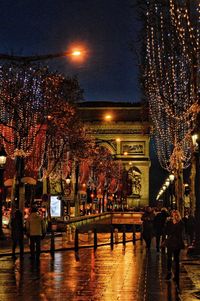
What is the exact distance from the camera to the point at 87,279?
760 inches

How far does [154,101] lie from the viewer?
148 ft

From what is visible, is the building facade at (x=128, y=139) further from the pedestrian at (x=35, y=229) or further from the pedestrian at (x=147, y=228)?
the pedestrian at (x=35, y=229)

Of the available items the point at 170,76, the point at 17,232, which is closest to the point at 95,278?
the point at 17,232

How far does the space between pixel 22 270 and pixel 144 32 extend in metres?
17.6

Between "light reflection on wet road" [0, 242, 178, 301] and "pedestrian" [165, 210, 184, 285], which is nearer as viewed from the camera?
"light reflection on wet road" [0, 242, 178, 301]

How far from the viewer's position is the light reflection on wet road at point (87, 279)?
15977mm

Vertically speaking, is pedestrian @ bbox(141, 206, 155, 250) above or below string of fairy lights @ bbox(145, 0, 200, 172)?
below

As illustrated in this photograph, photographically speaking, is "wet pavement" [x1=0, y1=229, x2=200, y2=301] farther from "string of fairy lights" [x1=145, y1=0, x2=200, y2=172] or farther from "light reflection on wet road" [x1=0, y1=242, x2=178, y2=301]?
"string of fairy lights" [x1=145, y1=0, x2=200, y2=172]

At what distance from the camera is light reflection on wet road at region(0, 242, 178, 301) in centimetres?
1598

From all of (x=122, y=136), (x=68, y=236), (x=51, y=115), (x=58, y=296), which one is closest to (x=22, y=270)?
(x=58, y=296)

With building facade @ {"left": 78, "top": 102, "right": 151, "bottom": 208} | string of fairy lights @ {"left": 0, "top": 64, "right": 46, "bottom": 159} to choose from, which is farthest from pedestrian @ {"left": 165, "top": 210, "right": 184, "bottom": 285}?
building facade @ {"left": 78, "top": 102, "right": 151, "bottom": 208}

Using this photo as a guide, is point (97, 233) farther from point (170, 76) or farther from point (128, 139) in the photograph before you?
point (128, 139)

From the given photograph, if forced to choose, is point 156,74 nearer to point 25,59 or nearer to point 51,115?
point 51,115

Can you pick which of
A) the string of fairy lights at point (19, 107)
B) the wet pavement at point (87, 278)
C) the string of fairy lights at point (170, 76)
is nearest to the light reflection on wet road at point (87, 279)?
the wet pavement at point (87, 278)
